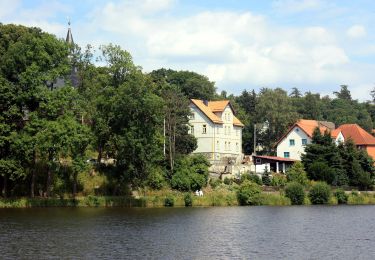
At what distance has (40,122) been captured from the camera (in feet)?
185

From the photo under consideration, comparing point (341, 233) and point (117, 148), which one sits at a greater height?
point (117, 148)

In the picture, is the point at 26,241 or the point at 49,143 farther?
the point at 49,143

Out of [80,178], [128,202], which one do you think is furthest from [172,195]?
[80,178]

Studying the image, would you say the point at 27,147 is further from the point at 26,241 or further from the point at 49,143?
the point at 26,241

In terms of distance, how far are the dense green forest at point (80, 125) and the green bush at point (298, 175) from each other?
1336cm

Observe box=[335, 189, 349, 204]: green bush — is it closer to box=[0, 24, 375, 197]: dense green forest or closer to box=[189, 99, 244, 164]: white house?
box=[0, 24, 375, 197]: dense green forest

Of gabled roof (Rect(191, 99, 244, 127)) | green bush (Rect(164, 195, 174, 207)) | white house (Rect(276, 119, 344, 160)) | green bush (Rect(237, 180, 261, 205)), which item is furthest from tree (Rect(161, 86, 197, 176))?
white house (Rect(276, 119, 344, 160))

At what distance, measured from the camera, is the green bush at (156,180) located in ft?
215

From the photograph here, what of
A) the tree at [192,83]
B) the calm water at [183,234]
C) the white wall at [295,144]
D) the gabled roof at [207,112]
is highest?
the tree at [192,83]

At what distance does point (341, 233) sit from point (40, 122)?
3052 cm

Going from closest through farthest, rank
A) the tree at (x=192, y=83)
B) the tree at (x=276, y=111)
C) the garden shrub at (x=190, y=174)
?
1. the garden shrub at (x=190, y=174)
2. the tree at (x=276, y=111)
3. the tree at (x=192, y=83)

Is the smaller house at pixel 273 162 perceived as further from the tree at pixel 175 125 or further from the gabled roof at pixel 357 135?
the gabled roof at pixel 357 135

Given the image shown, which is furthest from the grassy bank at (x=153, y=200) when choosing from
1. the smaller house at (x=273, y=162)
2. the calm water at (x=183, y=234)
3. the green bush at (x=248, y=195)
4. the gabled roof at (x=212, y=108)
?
the gabled roof at (x=212, y=108)

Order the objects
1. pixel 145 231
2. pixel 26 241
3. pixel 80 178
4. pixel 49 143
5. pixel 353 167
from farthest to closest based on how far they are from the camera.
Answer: pixel 353 167, pixel 80 178, pixel 49 143, pixel 145 231, pixel 26 241
